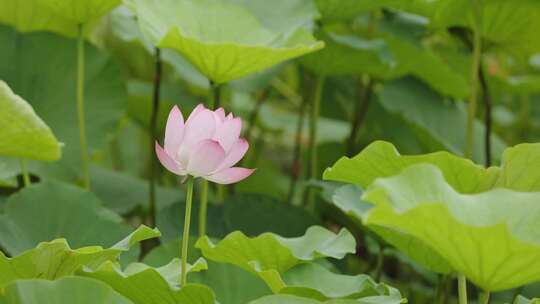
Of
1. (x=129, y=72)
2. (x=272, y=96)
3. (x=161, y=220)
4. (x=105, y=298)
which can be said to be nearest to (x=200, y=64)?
(x=161, y=220)

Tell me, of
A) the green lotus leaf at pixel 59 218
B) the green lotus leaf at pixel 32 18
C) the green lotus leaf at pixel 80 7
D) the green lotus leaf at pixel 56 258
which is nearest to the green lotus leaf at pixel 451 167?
the green lotus leaf at pixel 56 258

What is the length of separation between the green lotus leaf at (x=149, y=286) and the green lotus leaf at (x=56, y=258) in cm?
1

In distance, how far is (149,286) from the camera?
0.90 meters

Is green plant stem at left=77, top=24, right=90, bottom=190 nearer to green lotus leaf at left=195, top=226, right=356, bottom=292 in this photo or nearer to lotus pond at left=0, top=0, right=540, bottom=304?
lotus pond at left=0, top=0, right=540, bottom=304

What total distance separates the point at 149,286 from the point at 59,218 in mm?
345

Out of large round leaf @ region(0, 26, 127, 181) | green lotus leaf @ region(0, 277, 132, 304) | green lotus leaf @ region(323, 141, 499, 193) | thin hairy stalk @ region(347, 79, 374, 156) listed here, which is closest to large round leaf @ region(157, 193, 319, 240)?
large round leaf @ region(0, 26, 127, 181)

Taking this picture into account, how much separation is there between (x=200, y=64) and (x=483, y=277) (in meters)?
0.53

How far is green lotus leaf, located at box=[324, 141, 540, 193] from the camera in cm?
96

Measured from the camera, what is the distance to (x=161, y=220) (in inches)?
54.2

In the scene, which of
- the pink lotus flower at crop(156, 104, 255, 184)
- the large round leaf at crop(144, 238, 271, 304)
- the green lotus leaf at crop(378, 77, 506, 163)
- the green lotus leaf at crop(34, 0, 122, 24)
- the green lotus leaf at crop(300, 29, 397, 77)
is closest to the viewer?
the pink lotus flower at crop(156, 104, 255, 184)

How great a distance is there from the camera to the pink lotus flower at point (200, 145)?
86 centimetres

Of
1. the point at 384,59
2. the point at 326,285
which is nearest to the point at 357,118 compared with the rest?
the point at 384,59

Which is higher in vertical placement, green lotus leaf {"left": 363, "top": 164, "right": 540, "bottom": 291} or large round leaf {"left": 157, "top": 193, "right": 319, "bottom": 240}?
green lotus leaf {"left": 363, "top": 164, "right": 540, "bottom": 291}

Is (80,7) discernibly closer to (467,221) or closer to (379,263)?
(379,263)
